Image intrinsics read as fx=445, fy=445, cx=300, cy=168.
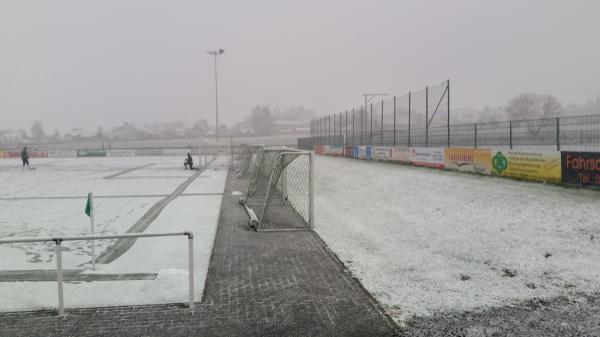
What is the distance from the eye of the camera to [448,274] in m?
7.16

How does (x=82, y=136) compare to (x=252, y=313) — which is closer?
(x=252, y=313)

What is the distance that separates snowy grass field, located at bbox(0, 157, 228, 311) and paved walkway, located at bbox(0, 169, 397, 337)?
0.38 meters

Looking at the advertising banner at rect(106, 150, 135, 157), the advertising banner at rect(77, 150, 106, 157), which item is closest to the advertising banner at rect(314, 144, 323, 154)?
the advertising banner at rect(106, 150, 135, 157)

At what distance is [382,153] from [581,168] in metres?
18.7

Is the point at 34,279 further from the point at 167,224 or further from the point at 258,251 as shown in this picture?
the point at 167,224

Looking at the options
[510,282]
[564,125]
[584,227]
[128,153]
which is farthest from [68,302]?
[128,153]

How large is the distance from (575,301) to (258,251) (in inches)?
205

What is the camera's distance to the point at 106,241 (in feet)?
32.2

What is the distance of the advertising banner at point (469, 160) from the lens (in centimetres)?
1922

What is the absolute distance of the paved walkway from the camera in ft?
16.4

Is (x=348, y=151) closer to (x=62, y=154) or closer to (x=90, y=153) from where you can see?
(x=90, y=153)

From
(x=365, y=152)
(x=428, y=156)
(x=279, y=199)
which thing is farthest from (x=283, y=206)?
(x=365, y=152)

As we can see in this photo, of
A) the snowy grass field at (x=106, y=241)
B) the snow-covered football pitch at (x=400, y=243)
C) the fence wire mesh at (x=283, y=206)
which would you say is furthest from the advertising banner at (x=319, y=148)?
the snow-covered football pitch at (x=400, y=243)

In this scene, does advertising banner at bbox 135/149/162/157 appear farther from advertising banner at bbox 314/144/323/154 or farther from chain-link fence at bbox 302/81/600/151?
chain-link fence at bbox 302/81/600/151
